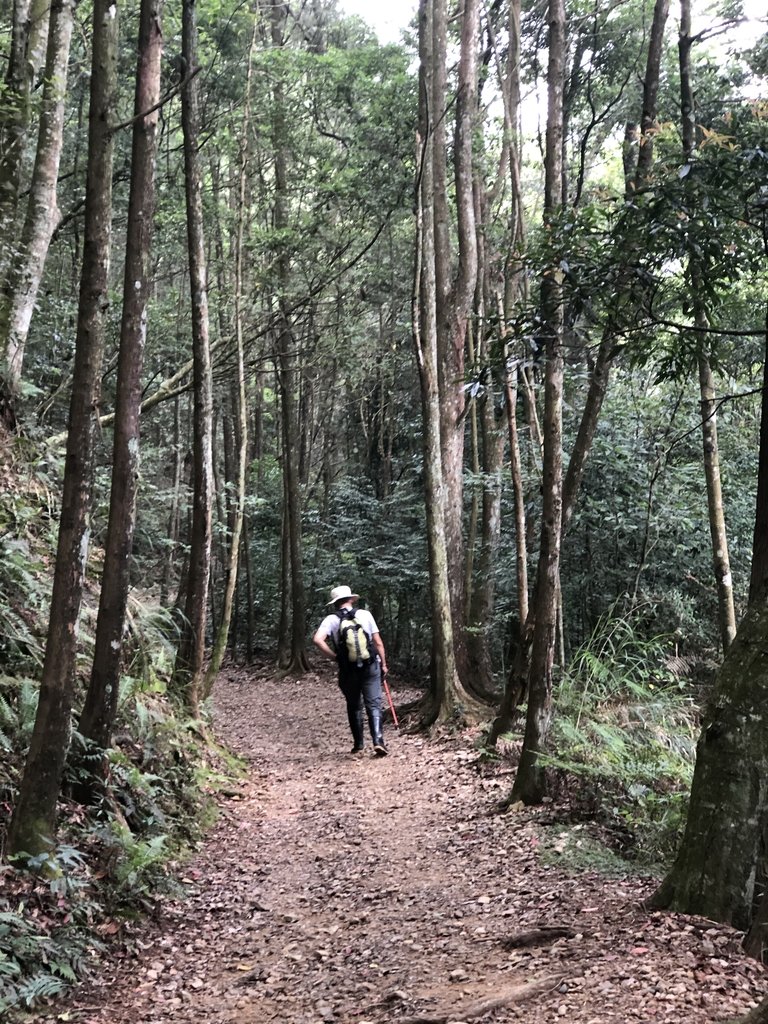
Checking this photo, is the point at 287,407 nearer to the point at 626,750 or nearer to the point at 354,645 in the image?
the point at 354,645

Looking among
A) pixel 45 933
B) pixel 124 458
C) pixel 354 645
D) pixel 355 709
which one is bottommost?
pixel 45 933

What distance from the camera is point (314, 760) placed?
10.3 metres

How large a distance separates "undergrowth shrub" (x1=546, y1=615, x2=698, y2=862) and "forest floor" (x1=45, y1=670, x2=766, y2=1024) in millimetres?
430

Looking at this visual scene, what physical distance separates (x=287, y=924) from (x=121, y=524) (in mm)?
3310

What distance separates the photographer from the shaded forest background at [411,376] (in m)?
5.34

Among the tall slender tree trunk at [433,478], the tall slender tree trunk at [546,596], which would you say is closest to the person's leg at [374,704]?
the tall slender tree trunk at [433,478]

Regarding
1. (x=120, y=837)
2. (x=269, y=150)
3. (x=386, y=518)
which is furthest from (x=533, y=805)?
(x=269, y=150)

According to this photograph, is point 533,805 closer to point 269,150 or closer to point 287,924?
point 287,924

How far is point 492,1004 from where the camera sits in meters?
3.55

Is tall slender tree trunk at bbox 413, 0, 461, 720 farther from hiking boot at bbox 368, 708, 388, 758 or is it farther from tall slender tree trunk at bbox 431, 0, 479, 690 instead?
hiking boot at bbox 368, 708, 388, 758

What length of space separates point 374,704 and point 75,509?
5.66m

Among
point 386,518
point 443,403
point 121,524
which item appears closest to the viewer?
point 121,524

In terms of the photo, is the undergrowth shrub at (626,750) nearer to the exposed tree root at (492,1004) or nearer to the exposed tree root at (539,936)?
the exposed tree root at (539,936)

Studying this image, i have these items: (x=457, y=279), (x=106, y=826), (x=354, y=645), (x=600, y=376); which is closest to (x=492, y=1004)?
(x=106, y=826)
